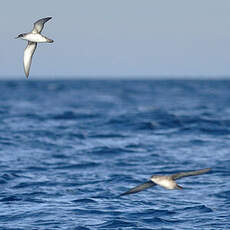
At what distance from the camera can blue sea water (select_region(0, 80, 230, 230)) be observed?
47.9 ft

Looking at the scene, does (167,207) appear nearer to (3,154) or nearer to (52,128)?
(3,154)

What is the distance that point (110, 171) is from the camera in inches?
820

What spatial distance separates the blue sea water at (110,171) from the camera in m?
14.6
